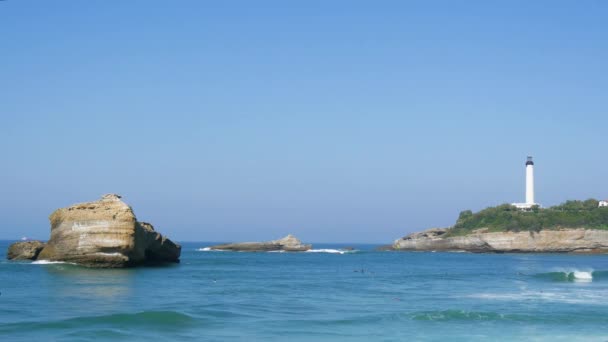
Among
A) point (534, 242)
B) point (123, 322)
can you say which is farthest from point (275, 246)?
point (123, 322)

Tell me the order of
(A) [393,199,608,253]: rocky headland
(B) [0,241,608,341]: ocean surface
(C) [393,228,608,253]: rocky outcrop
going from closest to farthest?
(B) [0,241,608,341]: ocean surface
(C) [393,228,608,253]: rocky outcrop
(A) [393,199,608,253]: rocky headland

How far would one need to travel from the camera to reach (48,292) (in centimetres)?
3738

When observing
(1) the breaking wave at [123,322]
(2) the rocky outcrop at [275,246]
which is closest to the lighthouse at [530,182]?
(2) the rocky outcrop at [275,246]

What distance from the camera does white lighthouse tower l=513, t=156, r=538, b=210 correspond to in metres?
128

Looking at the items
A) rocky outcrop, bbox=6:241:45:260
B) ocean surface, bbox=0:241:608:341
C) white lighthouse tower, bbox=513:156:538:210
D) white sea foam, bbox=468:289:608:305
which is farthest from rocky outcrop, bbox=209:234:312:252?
white sea foam, bbox=468:289:608:305

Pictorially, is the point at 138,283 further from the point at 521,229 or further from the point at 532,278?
the point at 521,229

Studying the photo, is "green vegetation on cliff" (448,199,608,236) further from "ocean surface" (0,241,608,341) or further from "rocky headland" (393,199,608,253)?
"ocean surface" (0,241,608,341)

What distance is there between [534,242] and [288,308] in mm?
94173

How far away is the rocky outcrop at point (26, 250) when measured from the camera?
6336 centimetres

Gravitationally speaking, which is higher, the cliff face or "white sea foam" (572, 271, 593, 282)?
the cliff face

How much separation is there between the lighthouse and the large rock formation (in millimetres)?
88102

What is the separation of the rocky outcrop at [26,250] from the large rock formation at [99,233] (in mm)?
7346

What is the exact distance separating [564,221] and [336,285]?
82.7 meters

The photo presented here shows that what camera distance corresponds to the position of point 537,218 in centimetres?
11956
